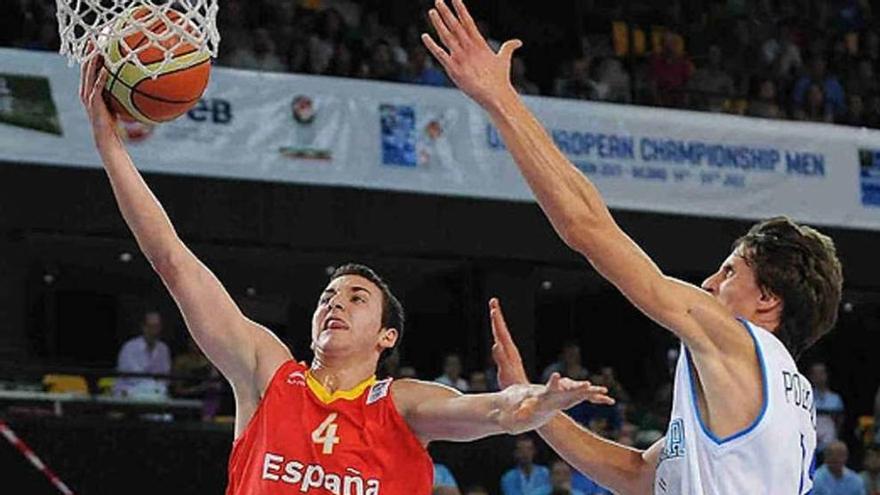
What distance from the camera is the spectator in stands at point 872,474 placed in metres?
13.2

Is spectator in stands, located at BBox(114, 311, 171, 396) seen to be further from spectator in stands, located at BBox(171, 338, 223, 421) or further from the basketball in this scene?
the basketball

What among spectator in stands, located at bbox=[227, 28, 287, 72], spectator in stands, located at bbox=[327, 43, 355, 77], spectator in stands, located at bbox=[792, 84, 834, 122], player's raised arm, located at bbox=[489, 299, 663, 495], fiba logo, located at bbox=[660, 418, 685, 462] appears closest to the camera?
fiba logo, located at bbox=[660, 418, 685, 462]

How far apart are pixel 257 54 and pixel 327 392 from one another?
1013 centimetres

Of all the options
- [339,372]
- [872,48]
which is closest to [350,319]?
[339,372]

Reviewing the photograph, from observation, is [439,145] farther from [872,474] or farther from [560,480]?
[872,474]

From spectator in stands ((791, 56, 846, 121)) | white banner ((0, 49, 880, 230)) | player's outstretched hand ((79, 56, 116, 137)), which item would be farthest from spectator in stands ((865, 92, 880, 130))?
player's outstretched hand ((79, 56, 116, 137))

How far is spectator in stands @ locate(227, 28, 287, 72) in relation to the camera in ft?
48.0

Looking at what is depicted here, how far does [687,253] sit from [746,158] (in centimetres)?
165

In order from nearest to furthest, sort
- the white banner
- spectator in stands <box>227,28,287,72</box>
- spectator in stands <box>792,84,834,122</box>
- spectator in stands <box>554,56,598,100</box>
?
the white banner, spectator in stands <box>227,28,287,72</box>, spectator in stands <box>554,56,598,100</box>, spectator in stands <box>792,84,834,122</box>

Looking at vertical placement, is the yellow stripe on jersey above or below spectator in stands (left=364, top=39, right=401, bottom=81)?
below

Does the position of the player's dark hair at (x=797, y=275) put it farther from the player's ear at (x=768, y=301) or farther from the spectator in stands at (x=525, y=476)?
the spectator in stands at (x=525, y=476)

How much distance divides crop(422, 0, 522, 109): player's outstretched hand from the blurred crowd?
10.7 metres

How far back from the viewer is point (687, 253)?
16.7 meters

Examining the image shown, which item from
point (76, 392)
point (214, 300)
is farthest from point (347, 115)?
point (214, 300)
